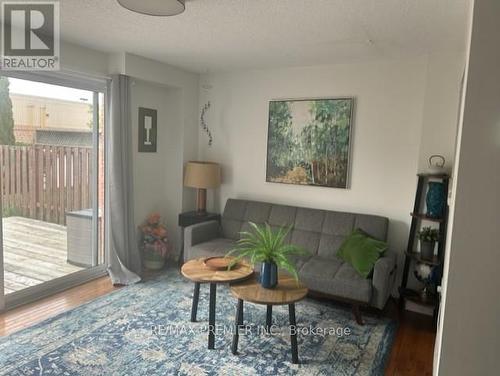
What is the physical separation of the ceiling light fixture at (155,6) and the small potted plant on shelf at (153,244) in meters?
2.63

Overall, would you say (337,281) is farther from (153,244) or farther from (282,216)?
(153,244)

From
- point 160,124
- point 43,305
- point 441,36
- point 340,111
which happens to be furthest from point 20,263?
point 441,36

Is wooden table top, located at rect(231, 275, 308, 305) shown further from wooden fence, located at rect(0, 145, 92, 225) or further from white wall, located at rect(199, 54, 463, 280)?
wooden fence, located at rect(0, 145, 92, 225)

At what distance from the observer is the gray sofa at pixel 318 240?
3010 millimetres

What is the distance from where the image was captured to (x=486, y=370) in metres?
1.74

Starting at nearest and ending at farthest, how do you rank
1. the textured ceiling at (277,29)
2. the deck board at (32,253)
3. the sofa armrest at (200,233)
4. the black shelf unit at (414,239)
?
the textured ceiling at (277,29)
the black shelf unit at (414,239)
the deck board at (32,253)
the sofa armrest at (200,233)

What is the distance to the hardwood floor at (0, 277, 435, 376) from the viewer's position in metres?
2.50

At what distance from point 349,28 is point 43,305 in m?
3.49

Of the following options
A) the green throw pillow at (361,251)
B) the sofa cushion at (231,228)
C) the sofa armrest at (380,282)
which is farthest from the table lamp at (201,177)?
the sofa armrest at (380,282)

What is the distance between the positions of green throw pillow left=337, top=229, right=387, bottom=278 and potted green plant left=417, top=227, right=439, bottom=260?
31cm

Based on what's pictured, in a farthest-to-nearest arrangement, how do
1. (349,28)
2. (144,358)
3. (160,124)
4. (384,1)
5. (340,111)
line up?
A: (160,124)
(340,111)
(349,28)
(144,358)
(384,1)

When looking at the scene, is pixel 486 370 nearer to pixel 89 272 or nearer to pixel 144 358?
pixel 144 358

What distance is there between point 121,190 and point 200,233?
96 centimetres

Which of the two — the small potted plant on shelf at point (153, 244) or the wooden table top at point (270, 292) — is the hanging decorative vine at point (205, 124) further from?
the wooden table top at point (270, 292)
